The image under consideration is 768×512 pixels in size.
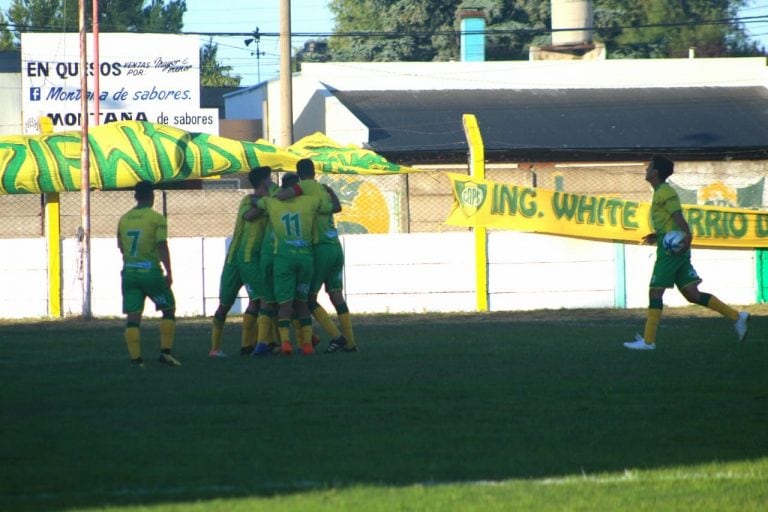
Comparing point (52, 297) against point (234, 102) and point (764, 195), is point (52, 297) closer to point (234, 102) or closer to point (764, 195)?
point (764, 195)

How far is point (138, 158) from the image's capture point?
22297 millimetres

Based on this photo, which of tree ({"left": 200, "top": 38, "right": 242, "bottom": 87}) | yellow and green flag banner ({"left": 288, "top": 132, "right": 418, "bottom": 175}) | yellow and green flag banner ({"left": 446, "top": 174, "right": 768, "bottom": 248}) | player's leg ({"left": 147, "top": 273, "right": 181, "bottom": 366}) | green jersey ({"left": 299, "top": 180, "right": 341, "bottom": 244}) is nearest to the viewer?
player's leg ({"left": 147, "top": 273, "right": 181, "bottom": 366})

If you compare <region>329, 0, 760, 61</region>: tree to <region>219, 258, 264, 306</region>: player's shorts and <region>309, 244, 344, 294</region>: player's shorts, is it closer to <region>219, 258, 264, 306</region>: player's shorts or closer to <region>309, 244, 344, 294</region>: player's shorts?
<region>309, 244, 344, 294</region>: player's shorts

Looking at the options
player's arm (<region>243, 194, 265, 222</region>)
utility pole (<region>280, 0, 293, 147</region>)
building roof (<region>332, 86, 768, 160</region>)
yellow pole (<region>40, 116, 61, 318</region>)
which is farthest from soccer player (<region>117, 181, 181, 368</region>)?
building roof (<region>332, 86, 768, 160</region>)

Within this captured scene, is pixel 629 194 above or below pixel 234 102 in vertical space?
below

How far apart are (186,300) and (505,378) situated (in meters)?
10.7

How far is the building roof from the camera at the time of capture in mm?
35125

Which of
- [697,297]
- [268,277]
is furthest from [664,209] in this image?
[268,277]

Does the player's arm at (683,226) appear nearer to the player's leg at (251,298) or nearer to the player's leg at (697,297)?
the player's leg at (697,297)

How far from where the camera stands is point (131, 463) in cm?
733

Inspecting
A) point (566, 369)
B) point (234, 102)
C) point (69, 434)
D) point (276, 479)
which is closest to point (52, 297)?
point (566, 369)

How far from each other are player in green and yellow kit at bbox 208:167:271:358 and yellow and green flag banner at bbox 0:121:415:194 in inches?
337

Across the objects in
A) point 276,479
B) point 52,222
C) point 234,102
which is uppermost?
point 234,102

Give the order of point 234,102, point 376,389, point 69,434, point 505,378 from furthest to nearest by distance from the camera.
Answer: point 234,102, point 505,378, point 376,389, point 69,434
